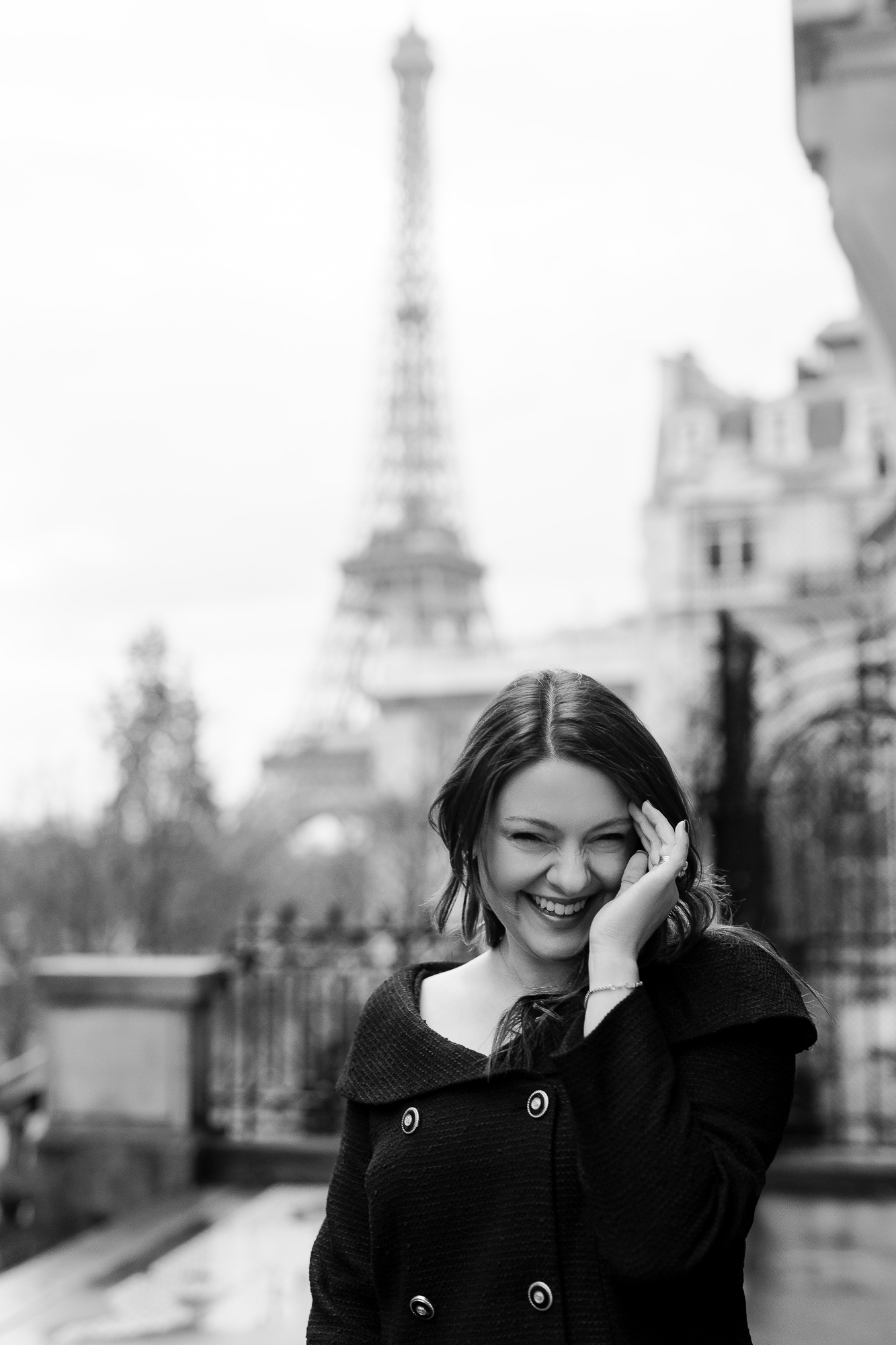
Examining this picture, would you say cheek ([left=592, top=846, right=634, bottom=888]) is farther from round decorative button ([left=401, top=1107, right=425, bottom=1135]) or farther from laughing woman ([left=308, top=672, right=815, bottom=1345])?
round decorative button ([left=401, top=1107, right=425, bottom=1135])

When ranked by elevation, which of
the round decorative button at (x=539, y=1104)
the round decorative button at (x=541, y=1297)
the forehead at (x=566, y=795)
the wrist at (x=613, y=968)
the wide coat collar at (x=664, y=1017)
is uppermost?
the forehead at (x=566, y=795)

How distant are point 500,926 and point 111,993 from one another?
639 cm

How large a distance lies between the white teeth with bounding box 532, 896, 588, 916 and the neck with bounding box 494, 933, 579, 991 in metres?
0.06

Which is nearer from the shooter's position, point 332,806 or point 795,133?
point 795,133

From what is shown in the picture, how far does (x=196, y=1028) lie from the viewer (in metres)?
8.11

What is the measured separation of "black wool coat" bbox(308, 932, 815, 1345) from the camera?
5.38ft

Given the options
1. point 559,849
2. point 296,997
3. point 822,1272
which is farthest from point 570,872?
point 296,997

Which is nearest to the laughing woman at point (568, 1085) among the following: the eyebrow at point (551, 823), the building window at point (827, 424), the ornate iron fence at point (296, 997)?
the eyebrow at point (551, 823)

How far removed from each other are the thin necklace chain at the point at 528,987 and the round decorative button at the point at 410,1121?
187 mm

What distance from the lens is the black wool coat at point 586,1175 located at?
164cm

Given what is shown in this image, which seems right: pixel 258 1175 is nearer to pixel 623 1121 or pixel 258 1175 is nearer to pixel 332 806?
pixel 623 1121

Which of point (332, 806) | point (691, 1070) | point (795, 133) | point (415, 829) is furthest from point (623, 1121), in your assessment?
point (332, 806)

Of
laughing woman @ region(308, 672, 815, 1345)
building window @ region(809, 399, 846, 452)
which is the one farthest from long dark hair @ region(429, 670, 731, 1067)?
building window @ region(809, 399, 846, 452)

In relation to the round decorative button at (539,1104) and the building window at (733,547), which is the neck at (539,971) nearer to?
the round decorative button at (539,1104)
